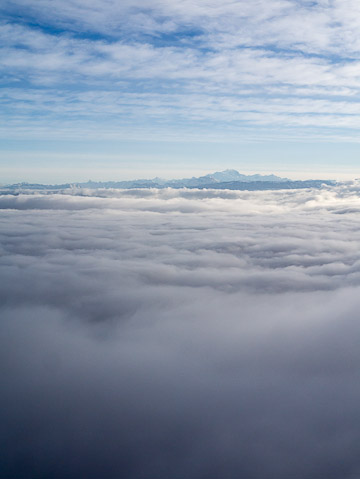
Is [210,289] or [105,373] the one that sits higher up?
[210,289]

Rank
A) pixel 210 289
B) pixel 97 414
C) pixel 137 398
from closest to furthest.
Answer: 1. pixel 97 414
2. pixel 137 398
3. pixel 210 289

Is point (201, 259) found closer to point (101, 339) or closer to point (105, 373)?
point (101, 339)

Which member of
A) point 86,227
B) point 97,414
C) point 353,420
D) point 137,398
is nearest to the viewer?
point 353,420

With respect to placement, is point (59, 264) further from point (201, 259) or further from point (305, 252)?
point (305, 252)

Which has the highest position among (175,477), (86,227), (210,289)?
(86,227)

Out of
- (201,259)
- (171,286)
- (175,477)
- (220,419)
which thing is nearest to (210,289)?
(171,286)

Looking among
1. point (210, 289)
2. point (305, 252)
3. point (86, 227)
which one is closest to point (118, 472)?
point (210, 289)

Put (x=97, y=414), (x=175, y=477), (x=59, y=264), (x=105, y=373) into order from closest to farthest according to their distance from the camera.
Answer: (x=175, y=477) → (x=97, y=414) → (x=105, y=373) → (x=59, y=264)

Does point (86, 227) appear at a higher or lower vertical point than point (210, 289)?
higher

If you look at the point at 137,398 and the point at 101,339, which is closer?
the point at 137,398
